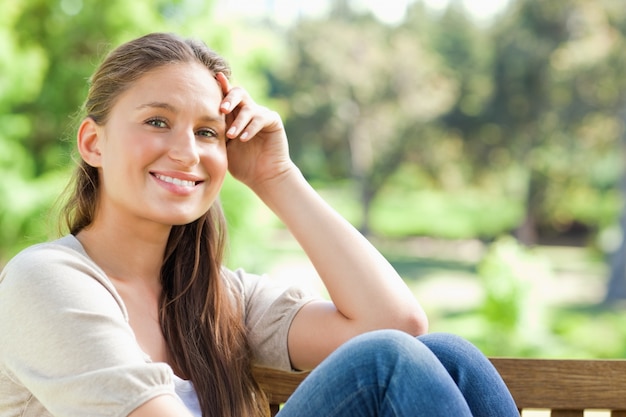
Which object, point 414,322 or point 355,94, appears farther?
point 355,94

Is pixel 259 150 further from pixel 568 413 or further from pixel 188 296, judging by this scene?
pixel 568 413

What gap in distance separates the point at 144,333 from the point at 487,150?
750 inches

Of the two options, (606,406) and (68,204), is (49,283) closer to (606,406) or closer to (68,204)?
(68,204)

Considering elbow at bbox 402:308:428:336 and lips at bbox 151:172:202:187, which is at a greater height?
lips at bbox 151:172:202:187

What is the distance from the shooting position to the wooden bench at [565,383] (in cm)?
193

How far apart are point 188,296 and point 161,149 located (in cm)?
36

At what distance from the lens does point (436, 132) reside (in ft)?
69.3

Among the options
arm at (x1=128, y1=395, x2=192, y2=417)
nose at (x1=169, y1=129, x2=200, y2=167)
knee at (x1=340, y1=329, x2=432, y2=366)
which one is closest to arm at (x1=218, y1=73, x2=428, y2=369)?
nose at (x1=169, y1=129, x2=200, y2=167)

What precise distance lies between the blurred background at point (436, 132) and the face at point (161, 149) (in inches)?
229

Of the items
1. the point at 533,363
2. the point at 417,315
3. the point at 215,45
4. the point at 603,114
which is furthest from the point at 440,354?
the point at 603,114

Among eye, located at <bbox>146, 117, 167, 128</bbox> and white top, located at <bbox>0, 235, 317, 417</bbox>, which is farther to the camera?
eye, located at <bbox>146, 117, 167, 128</bbox>

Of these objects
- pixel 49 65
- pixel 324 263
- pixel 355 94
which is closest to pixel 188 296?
pixel 324 263

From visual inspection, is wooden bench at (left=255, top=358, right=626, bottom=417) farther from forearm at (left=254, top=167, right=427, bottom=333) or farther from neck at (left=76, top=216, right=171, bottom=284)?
neck at (left=76, top=216, right=171, bottom=284)

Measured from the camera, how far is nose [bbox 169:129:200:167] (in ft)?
5.29
